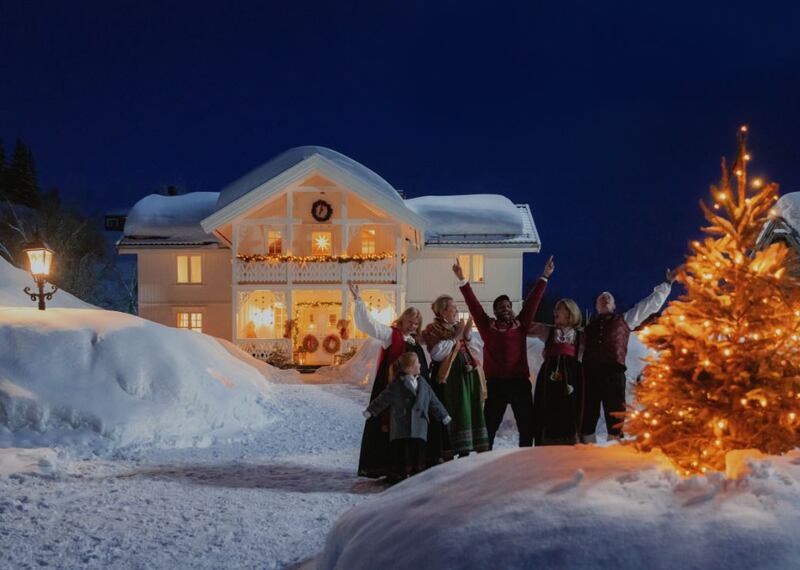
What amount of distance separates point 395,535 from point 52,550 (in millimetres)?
2993

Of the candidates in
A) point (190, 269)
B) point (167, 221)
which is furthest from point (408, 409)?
point (167, 221)

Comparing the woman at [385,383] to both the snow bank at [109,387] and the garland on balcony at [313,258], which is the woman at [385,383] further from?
the garland on balcony at [313,258]

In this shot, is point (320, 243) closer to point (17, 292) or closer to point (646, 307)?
point (17, 292)

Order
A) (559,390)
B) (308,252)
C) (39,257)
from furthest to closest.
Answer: (308,252)
(39,257)
(559,390)

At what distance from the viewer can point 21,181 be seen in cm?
5438

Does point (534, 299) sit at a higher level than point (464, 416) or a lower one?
higher

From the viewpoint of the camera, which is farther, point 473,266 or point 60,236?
point 60,236

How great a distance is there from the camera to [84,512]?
5980mm

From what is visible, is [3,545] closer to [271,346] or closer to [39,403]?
[39,403]

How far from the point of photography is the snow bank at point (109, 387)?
373 inches

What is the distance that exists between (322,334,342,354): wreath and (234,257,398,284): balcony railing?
1.89 metres

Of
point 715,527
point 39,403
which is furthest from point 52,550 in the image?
point 39,403

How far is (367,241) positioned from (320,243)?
5.91ft

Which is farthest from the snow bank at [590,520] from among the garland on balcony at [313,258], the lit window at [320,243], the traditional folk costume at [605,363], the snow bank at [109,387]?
the lit window at [320,243]
